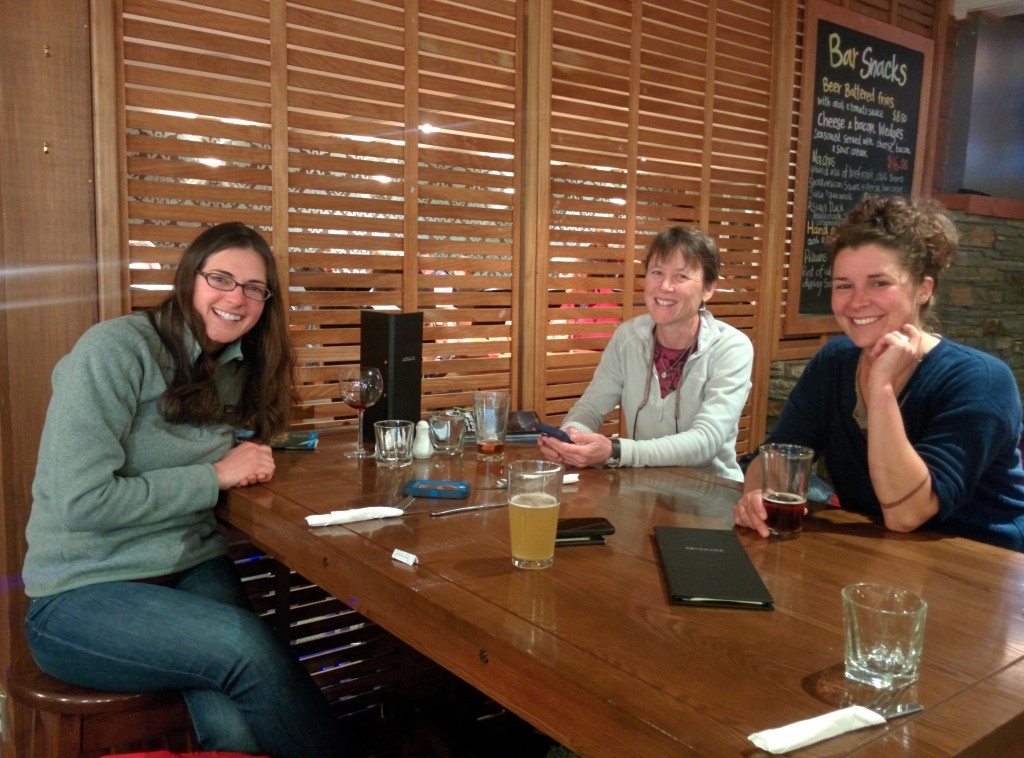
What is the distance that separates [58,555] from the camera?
5.66 feet

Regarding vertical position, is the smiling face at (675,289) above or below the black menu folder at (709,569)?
above

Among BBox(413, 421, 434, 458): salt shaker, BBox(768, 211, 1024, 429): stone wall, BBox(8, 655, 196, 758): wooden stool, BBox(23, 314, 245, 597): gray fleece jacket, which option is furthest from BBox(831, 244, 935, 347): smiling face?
BBox(768, 211, 1024, 429): stone wall

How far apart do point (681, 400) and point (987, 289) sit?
11.9 feet

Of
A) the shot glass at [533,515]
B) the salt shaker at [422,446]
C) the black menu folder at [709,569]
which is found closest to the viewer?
the black menu folder at [709,569]

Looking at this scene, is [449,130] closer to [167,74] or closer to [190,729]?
[167,74]

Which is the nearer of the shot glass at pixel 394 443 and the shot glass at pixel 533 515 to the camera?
the shot glass at pixel 533 515

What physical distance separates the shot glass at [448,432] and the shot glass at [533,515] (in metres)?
0.76

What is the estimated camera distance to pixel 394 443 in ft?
6.76

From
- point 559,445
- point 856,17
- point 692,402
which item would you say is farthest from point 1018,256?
point 559,445

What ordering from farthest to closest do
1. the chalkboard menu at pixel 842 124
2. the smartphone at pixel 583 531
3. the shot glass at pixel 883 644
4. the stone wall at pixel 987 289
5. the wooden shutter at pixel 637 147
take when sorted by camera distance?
the stone wall at pixel 987 289 < the chalkboard menu at pixel 842 124 < the wooden shutter at pixel 637 147 < the smartphone at pixel 583 531 < the shot glass at pixel 883 644

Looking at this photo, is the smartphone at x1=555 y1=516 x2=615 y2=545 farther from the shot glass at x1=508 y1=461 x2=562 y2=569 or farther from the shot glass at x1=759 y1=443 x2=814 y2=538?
the shot glass at x1=759 y1=443 x2=814 y2=538

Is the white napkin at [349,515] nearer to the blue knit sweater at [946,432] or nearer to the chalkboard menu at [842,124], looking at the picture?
the blue knit sweater at [946,432]

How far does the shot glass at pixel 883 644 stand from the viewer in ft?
3.26

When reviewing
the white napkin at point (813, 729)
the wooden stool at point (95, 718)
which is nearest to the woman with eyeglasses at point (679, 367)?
the wooden stool at point (95, 718)
